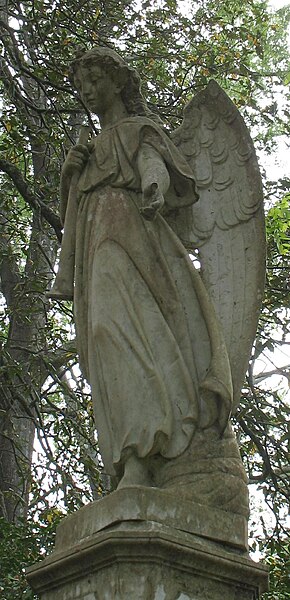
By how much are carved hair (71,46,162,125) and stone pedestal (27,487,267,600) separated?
2147 millimetres

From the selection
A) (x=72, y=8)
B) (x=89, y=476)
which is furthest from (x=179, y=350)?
(x=72, y=8)

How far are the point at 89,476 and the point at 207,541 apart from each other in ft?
13.1

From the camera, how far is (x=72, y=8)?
8672 mm

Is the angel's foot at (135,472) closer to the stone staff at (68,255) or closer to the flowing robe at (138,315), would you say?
the flowing robe at (138,315)

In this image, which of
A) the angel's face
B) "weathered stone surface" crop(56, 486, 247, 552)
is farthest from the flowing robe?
"weathered stone surface" crop(56, 486, 247, 552)

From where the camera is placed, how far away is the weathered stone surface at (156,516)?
142 inches

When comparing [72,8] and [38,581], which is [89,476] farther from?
[72,8]

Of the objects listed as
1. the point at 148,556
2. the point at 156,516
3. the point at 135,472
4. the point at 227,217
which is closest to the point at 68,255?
the point at 227,217

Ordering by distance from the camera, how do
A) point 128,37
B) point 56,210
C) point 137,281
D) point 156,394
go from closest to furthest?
point 156,394
point 137,281
point 56,210
point 128,37

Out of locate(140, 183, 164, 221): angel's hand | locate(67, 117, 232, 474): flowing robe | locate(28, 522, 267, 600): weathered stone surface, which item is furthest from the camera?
locate(140, 183, 164, 221): angel's hand

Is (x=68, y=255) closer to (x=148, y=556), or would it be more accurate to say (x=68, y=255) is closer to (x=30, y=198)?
(x=148, y=556)

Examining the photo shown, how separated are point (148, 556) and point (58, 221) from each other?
5141 millimetres

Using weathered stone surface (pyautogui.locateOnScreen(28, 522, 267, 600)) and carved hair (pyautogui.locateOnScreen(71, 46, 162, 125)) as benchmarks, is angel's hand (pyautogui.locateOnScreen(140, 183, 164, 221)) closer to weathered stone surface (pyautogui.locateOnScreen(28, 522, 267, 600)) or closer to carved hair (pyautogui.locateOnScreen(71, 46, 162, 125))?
carved hair (pyautogui.locateOnScreen(71, 46, 162, 125))

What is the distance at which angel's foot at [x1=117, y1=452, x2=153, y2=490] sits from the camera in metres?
3.85
